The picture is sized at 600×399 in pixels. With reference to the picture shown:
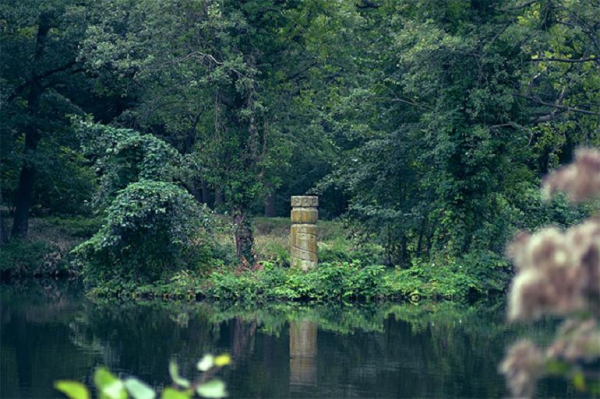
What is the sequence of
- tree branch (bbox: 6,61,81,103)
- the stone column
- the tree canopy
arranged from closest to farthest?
1. the tree canopy
2. the stone column
3. tree branch (bbox: 6,61,81,103)

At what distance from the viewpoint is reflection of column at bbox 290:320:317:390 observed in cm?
1295

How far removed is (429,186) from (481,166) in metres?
2.48

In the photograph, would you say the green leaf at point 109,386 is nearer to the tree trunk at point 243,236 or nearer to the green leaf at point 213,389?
the green leaf at point 213,389

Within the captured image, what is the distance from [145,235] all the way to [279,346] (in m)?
8.49

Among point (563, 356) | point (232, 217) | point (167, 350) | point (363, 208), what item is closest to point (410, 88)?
point (363, 208)

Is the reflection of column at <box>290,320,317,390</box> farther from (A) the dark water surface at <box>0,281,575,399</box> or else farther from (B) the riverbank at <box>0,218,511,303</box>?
(B) the riverbank at <box>0,218,511,303</box>

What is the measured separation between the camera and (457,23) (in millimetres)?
25422

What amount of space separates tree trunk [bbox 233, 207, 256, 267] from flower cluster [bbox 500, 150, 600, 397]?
23.7 metres

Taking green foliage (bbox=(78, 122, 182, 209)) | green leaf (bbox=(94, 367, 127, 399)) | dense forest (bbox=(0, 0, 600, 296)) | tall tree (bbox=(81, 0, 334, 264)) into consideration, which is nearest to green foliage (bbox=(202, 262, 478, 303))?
dense forest (bbox=(0, 0, 600, 296))

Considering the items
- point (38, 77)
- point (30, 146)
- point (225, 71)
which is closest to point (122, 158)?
point (225, 71)

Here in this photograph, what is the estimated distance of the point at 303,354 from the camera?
14938 mm

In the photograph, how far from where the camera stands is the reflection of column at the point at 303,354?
42.5ft

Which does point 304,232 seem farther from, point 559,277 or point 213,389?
point 559,277

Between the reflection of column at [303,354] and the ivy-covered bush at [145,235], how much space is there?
560 centimetres
